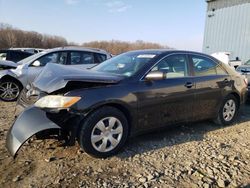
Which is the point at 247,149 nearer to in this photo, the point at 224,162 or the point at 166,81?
the point at 224,162

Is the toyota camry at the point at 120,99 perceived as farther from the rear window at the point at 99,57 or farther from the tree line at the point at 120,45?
the tree line at the point at 120,45

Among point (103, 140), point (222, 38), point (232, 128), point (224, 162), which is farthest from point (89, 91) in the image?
point (222, 38)

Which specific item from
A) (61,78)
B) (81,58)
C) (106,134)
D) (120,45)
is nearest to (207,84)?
(106,134)

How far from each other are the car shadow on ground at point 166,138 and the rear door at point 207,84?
0.99 feet

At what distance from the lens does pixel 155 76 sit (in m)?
3.61

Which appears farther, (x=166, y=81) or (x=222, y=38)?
(x=222, y=38)

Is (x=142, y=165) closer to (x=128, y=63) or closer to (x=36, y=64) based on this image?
(x=128, y=63)

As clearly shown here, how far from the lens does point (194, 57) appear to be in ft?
14.5

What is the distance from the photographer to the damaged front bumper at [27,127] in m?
2.88

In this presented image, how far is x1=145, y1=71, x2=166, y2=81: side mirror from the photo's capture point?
11.8 feet

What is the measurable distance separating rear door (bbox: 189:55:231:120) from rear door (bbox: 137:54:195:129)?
0.17 meters

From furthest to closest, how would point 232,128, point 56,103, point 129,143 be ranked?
point 232,128, point 129,143, point 56,103

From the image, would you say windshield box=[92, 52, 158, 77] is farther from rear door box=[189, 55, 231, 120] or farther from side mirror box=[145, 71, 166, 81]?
rear door box=[189, 55, 231, 120]

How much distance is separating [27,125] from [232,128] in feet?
12.4
